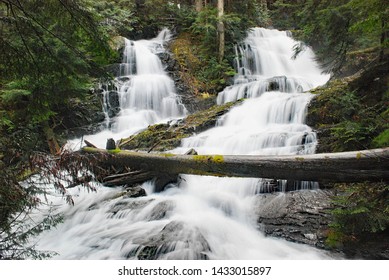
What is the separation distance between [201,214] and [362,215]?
2638 mm

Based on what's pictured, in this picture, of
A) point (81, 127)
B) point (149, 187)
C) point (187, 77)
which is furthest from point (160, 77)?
point (149, 187)

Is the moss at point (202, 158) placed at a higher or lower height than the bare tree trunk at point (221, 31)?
lower

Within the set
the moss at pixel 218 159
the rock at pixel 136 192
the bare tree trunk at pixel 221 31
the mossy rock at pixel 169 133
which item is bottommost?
the rock at pixel 136 192

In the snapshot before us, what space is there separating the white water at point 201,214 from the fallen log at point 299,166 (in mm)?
873

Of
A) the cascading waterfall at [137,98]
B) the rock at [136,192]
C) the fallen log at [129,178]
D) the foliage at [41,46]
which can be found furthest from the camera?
the cascading waterfall at [137,98]

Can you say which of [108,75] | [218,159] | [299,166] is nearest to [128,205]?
[218,159]

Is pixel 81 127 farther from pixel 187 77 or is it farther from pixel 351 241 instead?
pixel 351 241

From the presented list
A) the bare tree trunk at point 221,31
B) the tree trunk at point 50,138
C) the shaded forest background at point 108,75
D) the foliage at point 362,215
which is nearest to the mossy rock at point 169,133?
the tree trunk at point 50,138

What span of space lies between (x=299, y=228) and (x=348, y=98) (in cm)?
405

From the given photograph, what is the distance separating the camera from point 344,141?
5344 millimetres

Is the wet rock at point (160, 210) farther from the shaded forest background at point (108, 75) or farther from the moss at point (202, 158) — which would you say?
the shaded forest background at point (108, 75)

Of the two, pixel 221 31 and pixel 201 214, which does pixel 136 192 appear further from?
Answer: pixel 221 31

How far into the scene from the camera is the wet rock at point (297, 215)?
4148 mm

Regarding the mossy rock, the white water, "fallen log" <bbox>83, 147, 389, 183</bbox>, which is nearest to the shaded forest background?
"fallen log" <bbox>83, 147, 389, 183</bbox>
